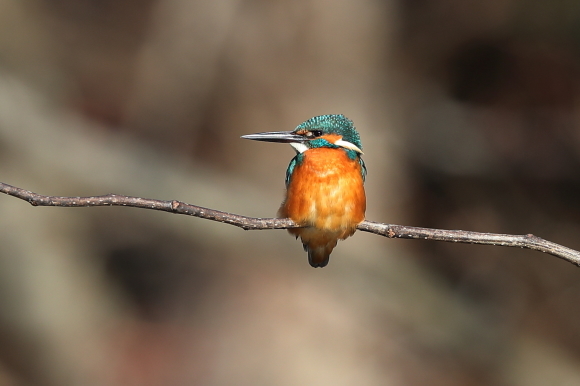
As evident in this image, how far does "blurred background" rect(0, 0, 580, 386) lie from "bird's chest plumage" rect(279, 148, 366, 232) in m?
3.84

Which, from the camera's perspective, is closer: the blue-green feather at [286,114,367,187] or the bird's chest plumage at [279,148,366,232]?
the bird's chest plumage at [279,148,366,232]

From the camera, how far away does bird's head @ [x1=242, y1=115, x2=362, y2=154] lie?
2.68 metres

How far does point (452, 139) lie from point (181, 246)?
3379 millimetres

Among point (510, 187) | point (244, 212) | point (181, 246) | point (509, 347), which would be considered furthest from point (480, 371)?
point (181, 246)

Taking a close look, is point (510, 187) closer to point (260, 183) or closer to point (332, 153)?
point (260, 183)

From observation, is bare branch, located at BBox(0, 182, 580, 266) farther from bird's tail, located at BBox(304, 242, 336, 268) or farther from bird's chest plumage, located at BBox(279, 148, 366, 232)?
bird's tail, located at BBox(304, 242, 336, 268)

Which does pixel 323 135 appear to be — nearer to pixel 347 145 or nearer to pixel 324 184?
pixel 347 145

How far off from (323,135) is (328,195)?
1.26 ft

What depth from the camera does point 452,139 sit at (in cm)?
652

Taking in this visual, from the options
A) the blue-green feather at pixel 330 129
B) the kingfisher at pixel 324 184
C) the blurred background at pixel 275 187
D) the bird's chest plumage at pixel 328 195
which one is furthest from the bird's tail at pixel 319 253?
the blurred background at pixel 275 187

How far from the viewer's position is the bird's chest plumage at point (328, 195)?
7.93 ft

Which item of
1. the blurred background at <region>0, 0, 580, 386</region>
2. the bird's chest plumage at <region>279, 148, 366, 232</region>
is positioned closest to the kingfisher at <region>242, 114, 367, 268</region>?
the bird's chest plumage at <region>279, 148, 366, 232</region>

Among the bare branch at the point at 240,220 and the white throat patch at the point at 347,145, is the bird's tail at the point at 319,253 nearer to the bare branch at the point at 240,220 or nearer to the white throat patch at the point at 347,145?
the white throat patch at the point at 347,145

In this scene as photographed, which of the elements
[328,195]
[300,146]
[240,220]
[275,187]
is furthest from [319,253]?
[275,187]
